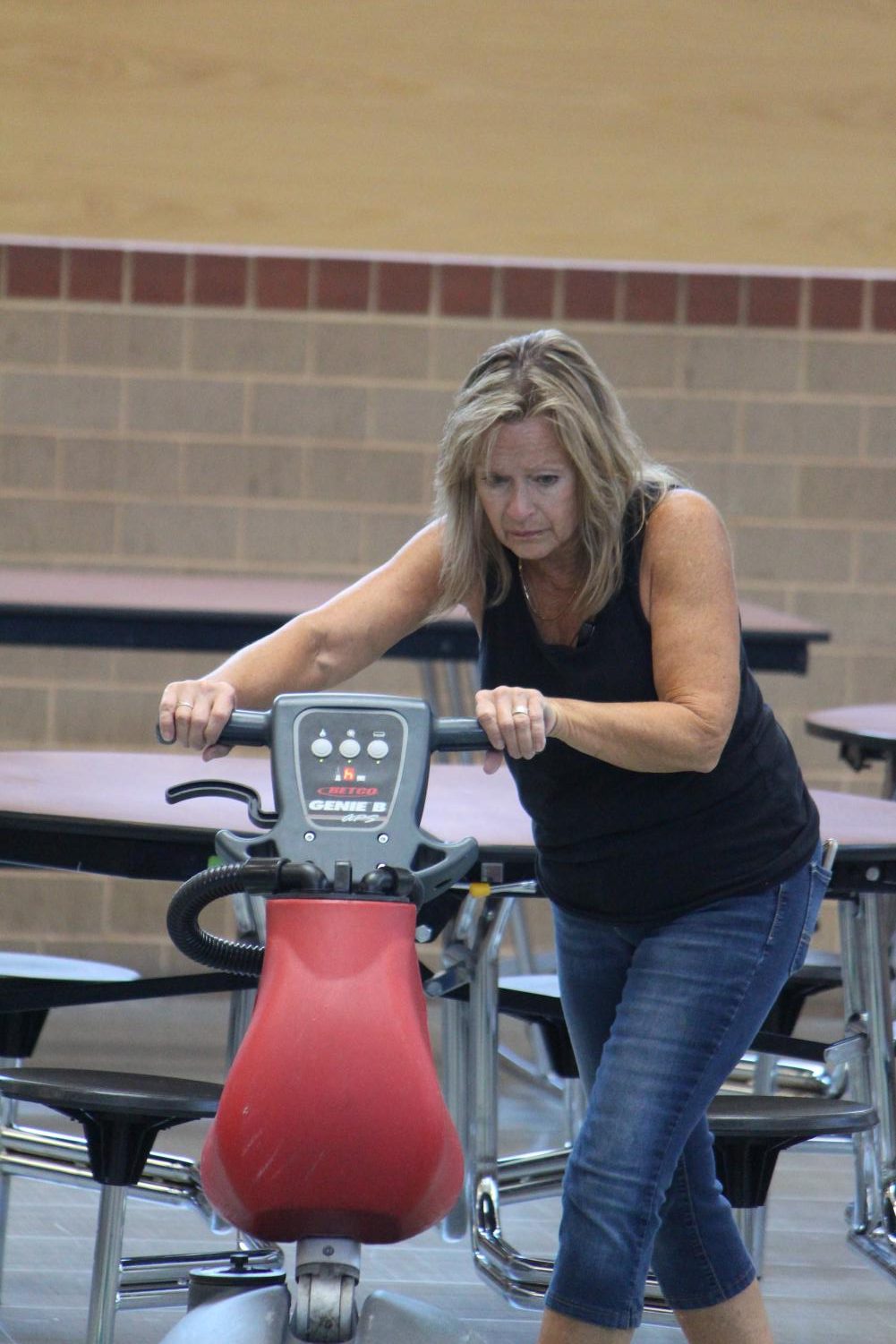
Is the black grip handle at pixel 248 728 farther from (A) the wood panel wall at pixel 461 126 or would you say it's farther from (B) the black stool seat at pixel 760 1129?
(A) the wood panel wall at pixel 461 126

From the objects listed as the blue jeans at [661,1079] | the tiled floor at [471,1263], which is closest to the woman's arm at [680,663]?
the blue jeans at [661,1079]

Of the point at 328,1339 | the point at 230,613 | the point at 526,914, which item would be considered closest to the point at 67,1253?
the point at 230,613

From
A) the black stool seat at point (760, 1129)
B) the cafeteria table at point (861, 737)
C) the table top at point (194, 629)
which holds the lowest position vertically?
the black stool seat at point (760, 1129)

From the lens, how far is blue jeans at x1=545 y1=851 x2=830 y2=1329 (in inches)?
76.5

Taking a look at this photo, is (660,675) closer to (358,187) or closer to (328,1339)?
(328,1339)

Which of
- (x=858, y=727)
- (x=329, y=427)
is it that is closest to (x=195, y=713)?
(x=858, y=727)

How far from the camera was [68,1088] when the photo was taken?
2.19m

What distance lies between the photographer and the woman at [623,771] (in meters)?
1.95

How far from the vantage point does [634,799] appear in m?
2.07

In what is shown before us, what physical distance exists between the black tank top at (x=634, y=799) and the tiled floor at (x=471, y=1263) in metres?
1.13

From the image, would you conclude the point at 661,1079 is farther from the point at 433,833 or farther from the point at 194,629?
the point at 194,629

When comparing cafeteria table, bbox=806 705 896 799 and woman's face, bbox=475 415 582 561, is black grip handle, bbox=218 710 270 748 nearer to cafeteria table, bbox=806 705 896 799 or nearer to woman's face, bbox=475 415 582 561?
woman's face, bbox=475 415 582 561

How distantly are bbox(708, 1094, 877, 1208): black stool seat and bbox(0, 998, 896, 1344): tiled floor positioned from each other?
2.23 ft

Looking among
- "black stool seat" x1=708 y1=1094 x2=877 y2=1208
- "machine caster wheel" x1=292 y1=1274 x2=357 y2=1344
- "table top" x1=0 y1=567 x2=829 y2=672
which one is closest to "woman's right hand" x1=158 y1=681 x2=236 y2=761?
"machine caster wheel" x1=292 y1=1274 x2=357 y2=1344
